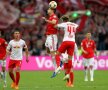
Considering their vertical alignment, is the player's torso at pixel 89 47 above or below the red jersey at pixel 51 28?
below

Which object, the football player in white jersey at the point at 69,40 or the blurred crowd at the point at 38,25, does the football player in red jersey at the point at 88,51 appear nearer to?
the football player in white jersey at the point at 69,40

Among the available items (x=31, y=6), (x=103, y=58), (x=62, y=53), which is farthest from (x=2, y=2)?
(x=62, y=53)

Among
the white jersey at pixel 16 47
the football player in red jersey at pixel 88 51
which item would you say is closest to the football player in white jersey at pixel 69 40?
the white jersey at pixel 16 47

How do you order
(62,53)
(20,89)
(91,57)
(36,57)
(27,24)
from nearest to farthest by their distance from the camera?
(20,89) → (62,53) → (91,57) → (36,57) → (27,24)

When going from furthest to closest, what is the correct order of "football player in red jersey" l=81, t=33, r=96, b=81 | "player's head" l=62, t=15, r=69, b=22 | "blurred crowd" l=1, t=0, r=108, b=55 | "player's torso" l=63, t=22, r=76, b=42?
"blurred crowd" l=1, t=0, r=108, b=55
"football player in red jersey" l=81, t=33, r=96, b=81
"player's torso" l=63, t=22, r=76, b=42
"player's head" l=62, t=15, r=69, b=22

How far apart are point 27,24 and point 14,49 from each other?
818 inches

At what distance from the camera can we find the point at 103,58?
144 feet

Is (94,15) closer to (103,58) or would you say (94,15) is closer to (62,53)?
(103,58)

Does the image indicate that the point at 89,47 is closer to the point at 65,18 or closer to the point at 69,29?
the point at 69,29

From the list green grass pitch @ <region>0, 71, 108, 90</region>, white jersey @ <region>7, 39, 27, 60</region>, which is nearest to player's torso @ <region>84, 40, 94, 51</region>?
green grass pitch @ <region>0, 71, 108, 90</region>

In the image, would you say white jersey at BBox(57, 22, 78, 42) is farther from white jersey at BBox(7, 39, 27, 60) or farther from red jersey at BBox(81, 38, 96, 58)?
red jersey at BBox(81, 38, 96, 58)

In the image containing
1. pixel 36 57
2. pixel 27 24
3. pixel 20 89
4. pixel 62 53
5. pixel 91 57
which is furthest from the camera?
pixel 27 24

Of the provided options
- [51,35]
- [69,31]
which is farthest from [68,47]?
[51,35]

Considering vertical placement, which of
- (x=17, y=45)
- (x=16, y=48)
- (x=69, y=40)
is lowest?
(x=16, y=48)
